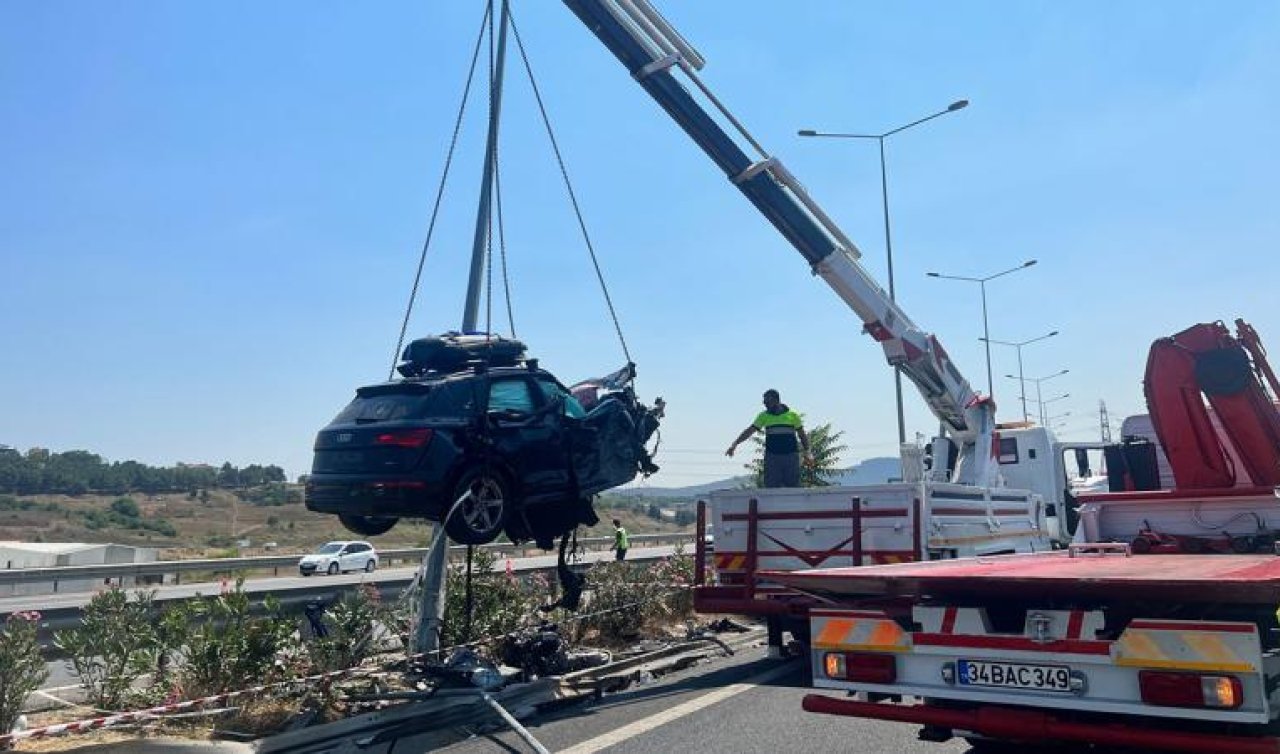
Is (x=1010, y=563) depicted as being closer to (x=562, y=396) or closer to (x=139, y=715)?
(x=562, y=396)

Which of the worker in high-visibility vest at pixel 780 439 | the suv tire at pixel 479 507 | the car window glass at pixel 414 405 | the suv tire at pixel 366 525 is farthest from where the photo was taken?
the worker in high-visibility vest at pixel 780 439

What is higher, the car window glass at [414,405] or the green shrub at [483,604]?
the car window glass at [414,405]

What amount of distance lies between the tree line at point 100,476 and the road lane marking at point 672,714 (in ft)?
233

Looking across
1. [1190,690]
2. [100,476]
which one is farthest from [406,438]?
[100,476]

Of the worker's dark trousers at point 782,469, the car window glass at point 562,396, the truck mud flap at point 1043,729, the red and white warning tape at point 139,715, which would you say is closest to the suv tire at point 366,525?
the red and white warning tape at point 139,715

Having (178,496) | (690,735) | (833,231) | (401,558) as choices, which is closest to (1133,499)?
(690,735)

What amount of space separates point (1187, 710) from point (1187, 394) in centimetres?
497

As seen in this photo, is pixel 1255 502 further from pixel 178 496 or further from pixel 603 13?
pixel 178 496

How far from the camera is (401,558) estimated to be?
118 ft

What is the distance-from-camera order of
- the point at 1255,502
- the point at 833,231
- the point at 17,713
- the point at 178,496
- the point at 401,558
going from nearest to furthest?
the point at 17,713 → the point at 1255,502 → the point at 833,231 → the point at 401,558 → the point at 178,496

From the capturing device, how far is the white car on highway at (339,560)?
99.9 ft

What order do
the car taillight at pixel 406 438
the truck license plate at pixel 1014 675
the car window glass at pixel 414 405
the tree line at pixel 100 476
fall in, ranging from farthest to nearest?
the tree line at pixel 100 476
the car window glass at pixel 414 405
the car taillight at pixel 406 438
the truck license plate at pixel 1014 675

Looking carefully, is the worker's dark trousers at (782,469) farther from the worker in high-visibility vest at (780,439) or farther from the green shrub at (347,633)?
the green shrub at (347,633)

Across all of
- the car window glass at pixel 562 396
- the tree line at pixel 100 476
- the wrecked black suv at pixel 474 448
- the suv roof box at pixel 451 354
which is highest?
the tree line at pixel 100 476
